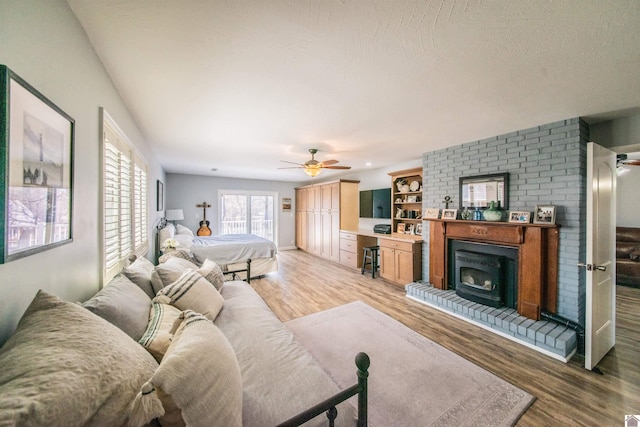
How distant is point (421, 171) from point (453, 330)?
2.68 metres

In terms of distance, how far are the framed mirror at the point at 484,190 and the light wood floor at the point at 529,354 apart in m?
1.62

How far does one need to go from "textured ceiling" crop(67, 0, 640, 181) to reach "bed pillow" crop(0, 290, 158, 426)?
1.40 metres

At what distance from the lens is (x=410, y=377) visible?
6.61 feet

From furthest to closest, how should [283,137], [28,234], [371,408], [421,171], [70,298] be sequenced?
[421,171], [283,137], [371,408], [70,298], [28,234]

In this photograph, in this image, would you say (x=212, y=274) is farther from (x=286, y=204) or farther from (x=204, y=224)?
(x=286, y=204)

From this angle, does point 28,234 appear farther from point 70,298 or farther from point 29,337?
point 70,298

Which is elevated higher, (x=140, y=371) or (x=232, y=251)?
(x=140, y=371)

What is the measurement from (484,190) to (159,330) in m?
3.84

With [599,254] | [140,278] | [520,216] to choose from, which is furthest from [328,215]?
[140,278]

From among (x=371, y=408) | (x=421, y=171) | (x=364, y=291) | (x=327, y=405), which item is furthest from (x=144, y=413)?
(x=421, y=171)

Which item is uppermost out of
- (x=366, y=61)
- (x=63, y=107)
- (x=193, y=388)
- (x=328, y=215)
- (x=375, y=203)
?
(x=366, y=61)

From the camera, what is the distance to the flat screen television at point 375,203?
5199 millimetres

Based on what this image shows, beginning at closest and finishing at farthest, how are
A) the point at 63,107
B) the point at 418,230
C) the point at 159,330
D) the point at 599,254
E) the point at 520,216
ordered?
the point at 63,107
the point at 159,330
the point at 599,254
the point at 520,216
the point at 418,230

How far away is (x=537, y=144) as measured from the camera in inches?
108
